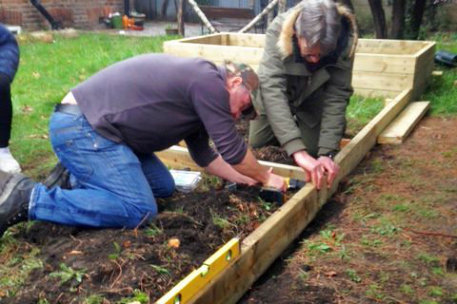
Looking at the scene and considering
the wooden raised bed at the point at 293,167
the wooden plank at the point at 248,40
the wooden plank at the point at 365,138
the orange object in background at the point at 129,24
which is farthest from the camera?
the orange object in background at the point at 129,24

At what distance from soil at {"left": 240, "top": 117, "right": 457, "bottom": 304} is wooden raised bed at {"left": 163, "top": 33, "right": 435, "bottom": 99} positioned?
218cm

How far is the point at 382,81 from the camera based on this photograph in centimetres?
716

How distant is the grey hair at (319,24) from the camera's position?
145 inches

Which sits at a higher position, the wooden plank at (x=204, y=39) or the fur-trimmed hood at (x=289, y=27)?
the fur-trimmed hood at (x=289, y=27)

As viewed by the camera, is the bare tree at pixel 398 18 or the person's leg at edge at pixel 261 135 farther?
the bare tree at pixel 398 18

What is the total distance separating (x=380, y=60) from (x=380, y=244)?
4.05m

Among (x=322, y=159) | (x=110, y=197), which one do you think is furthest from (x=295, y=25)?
(x=110, y=197)

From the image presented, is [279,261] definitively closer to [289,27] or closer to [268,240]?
[268,240]

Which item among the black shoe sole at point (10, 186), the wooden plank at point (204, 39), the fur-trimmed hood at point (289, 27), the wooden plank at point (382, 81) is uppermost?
the fur-trimmed hood at point (289, 27)

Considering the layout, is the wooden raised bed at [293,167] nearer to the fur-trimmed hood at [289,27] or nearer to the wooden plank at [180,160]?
the wooden plank at [180,160]

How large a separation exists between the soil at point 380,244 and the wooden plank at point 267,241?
85mm

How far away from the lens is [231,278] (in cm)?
289

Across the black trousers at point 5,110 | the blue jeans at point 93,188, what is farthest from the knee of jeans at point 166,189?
the black trousers at point 5,110

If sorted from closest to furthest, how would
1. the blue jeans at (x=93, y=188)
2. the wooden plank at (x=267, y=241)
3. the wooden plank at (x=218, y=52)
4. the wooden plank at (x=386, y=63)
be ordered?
1. the wooden plank at (x=267, y=241)
2. the blue jeans at (x=93, y=188)
3. the wooden plank at (x=386, y=63)
4. the wooden plank at (x=218, y=52)
